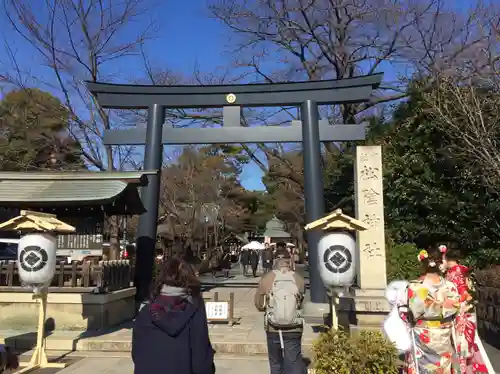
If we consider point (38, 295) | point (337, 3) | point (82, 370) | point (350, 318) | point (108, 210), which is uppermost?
point (337, 3)

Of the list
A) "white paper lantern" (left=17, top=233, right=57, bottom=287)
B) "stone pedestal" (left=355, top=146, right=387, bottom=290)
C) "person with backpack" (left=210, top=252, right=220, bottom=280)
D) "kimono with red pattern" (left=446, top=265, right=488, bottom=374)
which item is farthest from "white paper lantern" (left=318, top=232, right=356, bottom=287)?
"person with backpack" (left=210, top=252, right=220, bottom=280)

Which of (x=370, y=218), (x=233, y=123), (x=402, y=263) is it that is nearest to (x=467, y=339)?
(x=370, y=218)

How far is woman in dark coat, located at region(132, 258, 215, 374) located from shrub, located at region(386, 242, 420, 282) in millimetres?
9343

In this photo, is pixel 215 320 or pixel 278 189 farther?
pixel 278 189

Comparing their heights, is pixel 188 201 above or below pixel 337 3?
below

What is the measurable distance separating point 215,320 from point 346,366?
5.88m

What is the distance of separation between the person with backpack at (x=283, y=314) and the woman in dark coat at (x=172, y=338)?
2093mm

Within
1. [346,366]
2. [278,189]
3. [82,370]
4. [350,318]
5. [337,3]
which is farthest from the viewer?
[278,189]

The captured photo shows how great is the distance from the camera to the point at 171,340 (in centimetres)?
307

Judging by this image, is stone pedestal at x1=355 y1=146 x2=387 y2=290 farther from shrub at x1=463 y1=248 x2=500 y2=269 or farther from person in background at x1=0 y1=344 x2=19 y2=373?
person in background at x1=0 y1=344 x2=19 y2=373

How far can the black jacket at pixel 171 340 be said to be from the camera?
3061 millimetres

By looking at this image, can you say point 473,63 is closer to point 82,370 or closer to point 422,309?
point 422,309

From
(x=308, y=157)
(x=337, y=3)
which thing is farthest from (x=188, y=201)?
(x=308, y=157)

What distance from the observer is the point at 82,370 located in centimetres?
720
